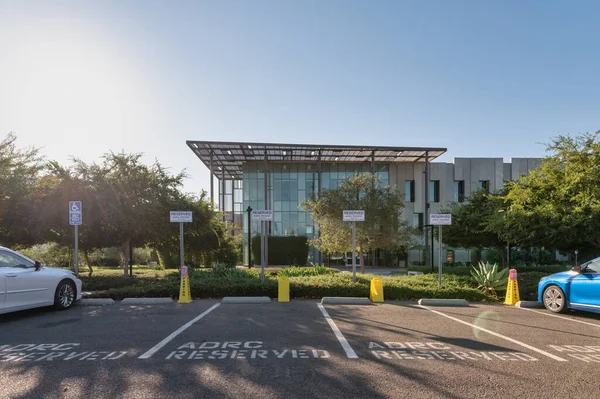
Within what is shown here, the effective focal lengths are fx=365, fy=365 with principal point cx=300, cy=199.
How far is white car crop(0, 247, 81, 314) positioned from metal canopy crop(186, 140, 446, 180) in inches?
816

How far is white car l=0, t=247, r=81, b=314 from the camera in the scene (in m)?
7.73

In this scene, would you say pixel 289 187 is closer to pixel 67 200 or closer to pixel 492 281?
pixel 67 200

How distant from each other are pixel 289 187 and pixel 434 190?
47.4ft

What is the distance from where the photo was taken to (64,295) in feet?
30.2

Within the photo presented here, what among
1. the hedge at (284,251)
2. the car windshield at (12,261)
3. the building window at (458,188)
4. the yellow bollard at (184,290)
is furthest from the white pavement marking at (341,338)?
the building window at (458,188)

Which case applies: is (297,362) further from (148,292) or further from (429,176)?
(429,176)

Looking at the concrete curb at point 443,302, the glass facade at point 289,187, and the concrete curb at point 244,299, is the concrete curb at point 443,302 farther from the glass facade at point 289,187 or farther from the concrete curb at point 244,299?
the glass facade at point 289,187

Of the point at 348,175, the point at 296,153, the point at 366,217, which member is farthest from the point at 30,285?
the point at 348,175

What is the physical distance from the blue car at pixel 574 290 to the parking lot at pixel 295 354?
374mm

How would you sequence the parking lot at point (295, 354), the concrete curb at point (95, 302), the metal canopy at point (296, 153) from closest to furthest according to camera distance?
the parking lot at point (295, 354) → the concrete curb at point (95, 302) → the metal canopy at point (296, 153)

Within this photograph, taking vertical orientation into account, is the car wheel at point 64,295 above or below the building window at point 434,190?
below

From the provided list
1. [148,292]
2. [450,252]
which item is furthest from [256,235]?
[148,292]

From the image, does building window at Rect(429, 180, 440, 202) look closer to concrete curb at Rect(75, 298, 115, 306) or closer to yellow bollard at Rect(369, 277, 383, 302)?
yellow bollard at Rect(369, 277, 383, 302)

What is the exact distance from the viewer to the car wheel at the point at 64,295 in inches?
354
